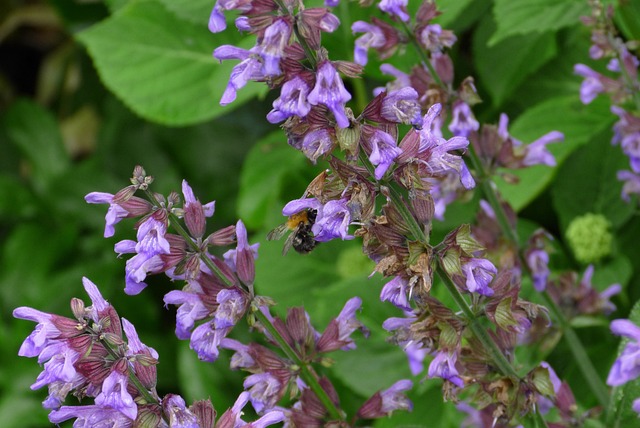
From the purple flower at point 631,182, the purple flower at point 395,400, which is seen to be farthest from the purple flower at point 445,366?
the purple flower at point 631,182

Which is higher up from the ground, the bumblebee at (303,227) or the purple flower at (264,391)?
the bumblebee at (303,227)

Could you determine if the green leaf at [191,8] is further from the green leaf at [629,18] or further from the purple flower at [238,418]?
the purple flower at [238,418]

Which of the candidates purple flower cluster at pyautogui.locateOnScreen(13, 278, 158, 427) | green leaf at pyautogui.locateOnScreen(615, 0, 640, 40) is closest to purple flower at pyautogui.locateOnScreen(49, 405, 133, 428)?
purple flower cluster at pyautogui.locateOnScreen(13, 278, 158, 427)

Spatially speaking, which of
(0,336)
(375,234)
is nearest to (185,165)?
(0,336)

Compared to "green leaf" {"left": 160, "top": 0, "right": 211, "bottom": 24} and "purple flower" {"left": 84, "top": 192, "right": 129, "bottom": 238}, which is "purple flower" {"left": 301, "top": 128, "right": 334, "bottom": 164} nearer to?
"purple flower" {"left": 84, "top": 192, "right": 129, "bottom": 238}

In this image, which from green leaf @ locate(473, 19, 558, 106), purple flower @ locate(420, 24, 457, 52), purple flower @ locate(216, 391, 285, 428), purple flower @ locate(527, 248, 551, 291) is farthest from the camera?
green leaf @ locate(473, 19, 558, 106)

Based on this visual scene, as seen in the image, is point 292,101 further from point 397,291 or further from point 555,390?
point 555,390
